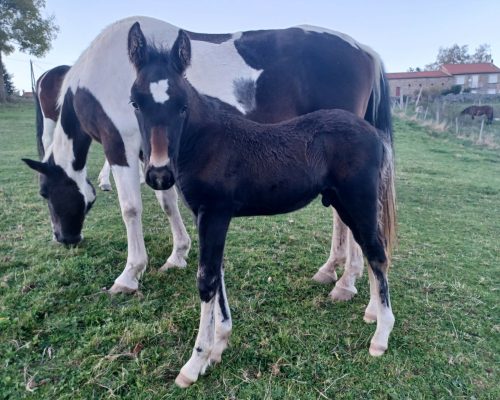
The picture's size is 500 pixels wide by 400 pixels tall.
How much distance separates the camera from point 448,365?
7.82 feet

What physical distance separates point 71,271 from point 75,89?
164 cm

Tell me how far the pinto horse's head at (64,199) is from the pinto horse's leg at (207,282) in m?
2.06

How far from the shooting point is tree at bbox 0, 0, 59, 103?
21891 millimetres

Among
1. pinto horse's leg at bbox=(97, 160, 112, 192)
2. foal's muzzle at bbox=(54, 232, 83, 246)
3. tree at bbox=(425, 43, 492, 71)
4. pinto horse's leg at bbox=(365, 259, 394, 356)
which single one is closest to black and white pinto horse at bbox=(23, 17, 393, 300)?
foal's muzzle at bbox=(54, 232, 83, 246)

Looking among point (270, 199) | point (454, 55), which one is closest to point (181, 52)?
point (270, 199)

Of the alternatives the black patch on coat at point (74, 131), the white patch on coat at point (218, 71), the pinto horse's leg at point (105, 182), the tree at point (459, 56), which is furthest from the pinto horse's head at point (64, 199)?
the tree at point (459, 56)

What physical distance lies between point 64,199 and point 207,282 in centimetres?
219

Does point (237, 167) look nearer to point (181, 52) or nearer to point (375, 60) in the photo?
point (181, 52)

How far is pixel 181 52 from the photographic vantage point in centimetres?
208

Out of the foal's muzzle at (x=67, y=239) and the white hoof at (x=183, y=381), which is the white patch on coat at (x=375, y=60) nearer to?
the white hoof at (x=183, y=381)

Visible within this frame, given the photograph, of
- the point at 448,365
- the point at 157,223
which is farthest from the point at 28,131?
the point at 448,365

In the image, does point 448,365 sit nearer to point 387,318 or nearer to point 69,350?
point 387,318

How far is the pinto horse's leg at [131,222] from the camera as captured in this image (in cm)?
314

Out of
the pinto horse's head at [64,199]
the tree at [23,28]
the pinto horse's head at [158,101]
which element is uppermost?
the tree at [23,28]
